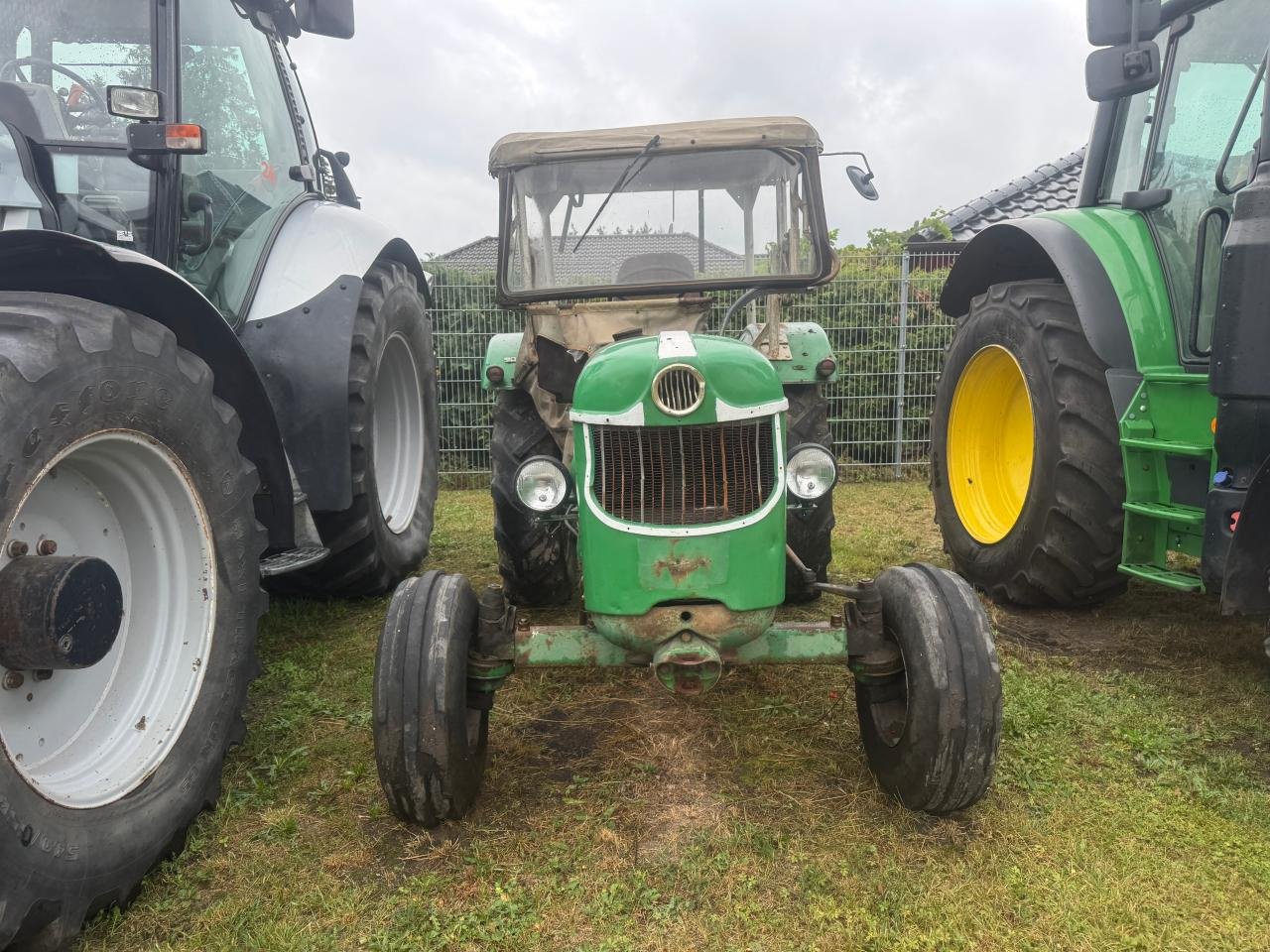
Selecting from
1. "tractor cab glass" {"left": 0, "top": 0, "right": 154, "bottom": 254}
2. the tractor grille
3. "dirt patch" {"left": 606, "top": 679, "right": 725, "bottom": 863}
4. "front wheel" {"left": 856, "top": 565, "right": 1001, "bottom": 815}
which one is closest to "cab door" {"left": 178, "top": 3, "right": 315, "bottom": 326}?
"tractor cab glass" {"left": 0, "top": 0, "right": 154, "bottom": 254}

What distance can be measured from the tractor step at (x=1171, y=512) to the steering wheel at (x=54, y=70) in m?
3.65

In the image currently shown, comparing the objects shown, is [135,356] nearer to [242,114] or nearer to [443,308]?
[242,114]

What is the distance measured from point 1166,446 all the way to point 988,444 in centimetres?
153

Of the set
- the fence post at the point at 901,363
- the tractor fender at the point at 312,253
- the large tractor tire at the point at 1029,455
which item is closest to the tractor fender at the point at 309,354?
the tractor fender at the point at 312,253

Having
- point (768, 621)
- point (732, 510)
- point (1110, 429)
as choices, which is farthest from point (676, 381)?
point (1110, 429)

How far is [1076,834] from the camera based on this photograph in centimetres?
241

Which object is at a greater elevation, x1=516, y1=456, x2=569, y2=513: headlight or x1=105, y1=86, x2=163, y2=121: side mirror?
x1=105, y1=86, x2=163, y2=121: side mirror

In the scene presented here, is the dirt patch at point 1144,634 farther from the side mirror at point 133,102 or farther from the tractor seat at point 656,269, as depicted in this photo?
the side mirror at point 133,102

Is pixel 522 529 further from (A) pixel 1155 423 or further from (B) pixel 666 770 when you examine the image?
(A) pixel 1155 423

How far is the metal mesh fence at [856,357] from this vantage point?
26.3 feet

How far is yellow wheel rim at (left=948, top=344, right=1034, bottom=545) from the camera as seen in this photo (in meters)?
4.51

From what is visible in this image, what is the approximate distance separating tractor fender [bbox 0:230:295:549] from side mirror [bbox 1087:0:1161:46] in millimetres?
2948

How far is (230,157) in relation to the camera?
11.3 ft

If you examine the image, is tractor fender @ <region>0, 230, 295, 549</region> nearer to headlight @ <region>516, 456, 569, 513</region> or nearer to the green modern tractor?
headlight @ <region>516, 456, 569, 513</region>
